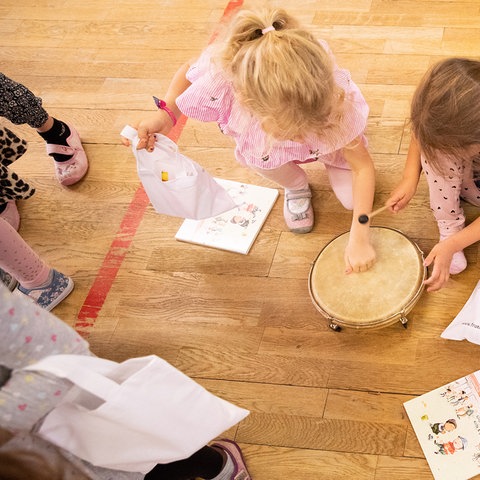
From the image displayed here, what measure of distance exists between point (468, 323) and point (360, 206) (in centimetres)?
38

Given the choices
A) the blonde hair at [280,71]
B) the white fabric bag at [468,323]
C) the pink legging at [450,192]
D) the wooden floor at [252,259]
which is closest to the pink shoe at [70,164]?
the wooden floor at [252,259]

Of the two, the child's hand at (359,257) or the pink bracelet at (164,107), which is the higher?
the pink bracelet at (164,107)

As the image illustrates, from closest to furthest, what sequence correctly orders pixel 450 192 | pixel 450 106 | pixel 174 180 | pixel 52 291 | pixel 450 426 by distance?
1. pixel 450 106
2. pixel 450 426
3. pixel 450 192
4. pixel 174 180
5. pixel 52 291

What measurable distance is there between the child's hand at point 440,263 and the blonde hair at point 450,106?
243 millimetres

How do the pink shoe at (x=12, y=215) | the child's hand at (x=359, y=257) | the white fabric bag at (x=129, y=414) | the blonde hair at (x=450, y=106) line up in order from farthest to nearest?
the pink shoe at (x=12, y=215)
the child's hand at (x=359, y=257)
the blonde hair at (x=450, y=106)
the white fabric bag at (x=129, y=414)

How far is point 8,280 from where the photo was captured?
6.24 feet

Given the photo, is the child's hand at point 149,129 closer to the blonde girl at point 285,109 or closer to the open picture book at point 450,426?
the blonde girl at point 285,109

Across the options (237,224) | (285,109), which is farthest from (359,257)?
(237,224)

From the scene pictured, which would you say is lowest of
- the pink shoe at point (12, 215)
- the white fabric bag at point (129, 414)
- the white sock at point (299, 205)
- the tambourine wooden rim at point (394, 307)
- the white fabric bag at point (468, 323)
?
the pink shoe at point (12, 215)

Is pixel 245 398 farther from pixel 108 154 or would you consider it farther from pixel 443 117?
pixel 108 154

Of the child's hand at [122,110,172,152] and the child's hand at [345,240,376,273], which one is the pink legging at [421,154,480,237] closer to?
the child's hand at [345,240,376,273]

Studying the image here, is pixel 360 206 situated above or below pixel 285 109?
below

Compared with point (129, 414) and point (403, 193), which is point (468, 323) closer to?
point (403, 193)

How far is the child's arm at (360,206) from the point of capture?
4.84 feet
